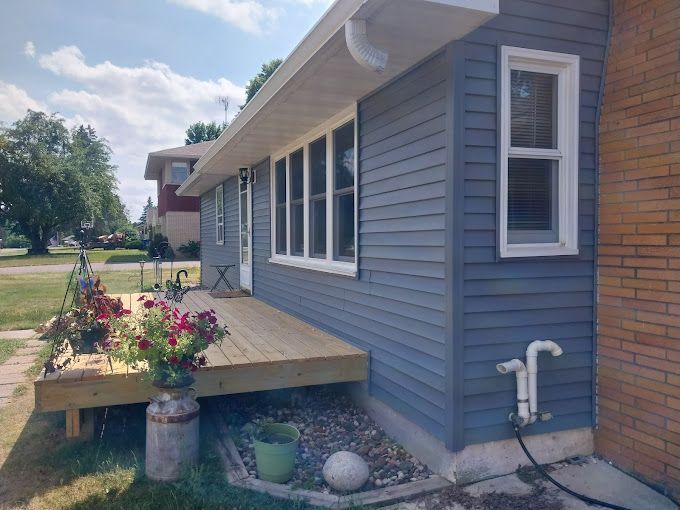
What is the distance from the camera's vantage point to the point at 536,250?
10.3 ft

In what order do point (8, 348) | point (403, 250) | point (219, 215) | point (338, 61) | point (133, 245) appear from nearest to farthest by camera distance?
point (338, 61), point (403, 250), point (8, 348), point (219, 215), point (133, 245)

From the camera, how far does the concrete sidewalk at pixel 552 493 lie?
278 centimetres

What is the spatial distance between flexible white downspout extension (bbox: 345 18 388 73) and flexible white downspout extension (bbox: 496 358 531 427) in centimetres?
178

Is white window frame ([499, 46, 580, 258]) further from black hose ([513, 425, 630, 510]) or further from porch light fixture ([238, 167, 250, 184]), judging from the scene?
porch light fixture ([238, 167, 250, 184])

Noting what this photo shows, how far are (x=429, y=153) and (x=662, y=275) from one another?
1.44 metres

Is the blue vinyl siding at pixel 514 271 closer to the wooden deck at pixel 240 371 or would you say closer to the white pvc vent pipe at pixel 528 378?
the white pvc vent pipe at pixel 528 378

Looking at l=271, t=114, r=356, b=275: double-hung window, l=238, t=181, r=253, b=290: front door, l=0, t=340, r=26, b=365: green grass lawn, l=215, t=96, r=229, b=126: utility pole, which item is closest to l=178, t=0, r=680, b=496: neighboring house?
l=271, t=114, r=356, b=275: double-hung window

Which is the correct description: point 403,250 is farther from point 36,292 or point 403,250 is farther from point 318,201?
point 36,292

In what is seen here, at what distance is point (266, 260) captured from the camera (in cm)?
721

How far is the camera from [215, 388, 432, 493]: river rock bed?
3.24 meters

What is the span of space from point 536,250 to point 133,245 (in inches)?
1646

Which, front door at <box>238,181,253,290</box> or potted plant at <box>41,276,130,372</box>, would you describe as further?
front door at <box>238,181,253,290</box>

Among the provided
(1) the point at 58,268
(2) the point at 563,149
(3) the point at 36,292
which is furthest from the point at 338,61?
(1) the point at 58,268

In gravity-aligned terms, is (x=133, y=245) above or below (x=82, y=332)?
above
